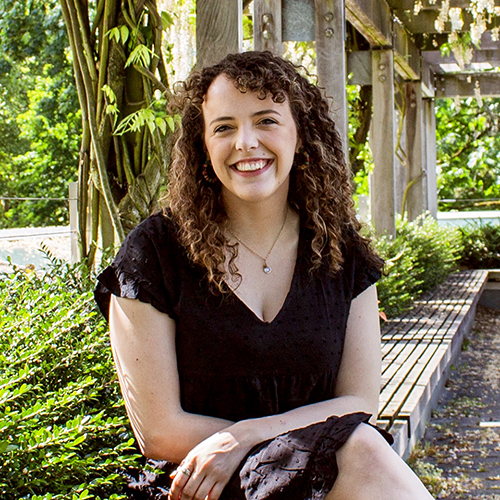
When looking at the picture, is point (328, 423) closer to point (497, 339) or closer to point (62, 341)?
point (62, 341)

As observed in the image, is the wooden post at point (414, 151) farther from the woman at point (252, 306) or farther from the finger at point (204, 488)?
the finger at point (204, 488)

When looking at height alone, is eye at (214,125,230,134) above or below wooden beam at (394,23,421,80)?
below

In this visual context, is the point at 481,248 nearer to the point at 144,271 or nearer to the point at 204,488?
the point at 144,271

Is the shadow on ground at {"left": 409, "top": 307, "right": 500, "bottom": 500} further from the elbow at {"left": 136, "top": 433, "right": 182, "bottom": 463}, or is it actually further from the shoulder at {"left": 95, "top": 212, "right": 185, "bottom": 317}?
the shoulder at {"left": 95, "top": 212, "right": 185, "bottom": 317}

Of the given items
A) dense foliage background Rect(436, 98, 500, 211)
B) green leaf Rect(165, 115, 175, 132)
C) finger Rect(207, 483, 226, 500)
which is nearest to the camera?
finger Rect(207, 483, 226, 500)

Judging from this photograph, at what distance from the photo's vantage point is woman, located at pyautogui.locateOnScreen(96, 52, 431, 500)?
65.6 inches

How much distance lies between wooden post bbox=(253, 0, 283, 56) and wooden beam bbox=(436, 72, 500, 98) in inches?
272

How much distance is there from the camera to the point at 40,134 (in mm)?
21938

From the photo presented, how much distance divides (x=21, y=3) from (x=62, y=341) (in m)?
13.0

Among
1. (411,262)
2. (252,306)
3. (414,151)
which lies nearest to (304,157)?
(252,306)

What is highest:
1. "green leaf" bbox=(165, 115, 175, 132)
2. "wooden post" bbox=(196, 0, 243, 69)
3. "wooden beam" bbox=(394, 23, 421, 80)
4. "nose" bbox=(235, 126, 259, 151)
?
"wooden beam" bbox=(394, 23, 421, 80)

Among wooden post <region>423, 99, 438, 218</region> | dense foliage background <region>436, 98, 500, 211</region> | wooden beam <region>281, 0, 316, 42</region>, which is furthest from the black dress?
dense foliage background <region>436, 98, 500, 211</region>

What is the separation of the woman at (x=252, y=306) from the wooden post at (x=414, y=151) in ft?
25.6

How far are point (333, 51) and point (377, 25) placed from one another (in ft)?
6.22
